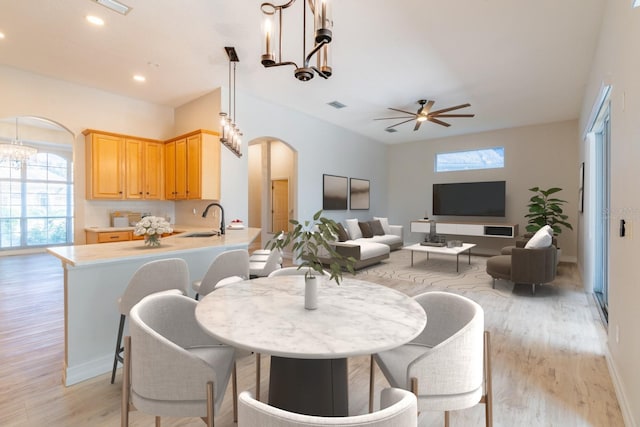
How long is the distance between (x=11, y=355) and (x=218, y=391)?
2.46m

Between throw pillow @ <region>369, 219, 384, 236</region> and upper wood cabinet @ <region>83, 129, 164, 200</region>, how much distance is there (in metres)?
4.72

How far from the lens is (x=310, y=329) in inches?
46.9

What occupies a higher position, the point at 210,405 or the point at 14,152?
the point at 14,152

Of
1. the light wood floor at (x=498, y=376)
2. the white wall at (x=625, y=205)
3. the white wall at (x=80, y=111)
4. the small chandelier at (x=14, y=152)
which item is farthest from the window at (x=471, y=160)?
the small chandelier at (x=14, y=152)

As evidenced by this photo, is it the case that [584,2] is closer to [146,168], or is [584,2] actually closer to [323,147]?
[323,147]

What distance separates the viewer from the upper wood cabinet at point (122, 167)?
16.1ft

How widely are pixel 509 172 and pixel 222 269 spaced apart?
7.62 m

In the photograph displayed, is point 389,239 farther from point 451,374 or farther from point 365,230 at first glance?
point 451,374

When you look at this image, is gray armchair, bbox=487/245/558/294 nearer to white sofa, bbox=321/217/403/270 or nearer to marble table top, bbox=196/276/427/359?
white sofa, bbox=321/217/403/270

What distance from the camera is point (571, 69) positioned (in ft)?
14.1

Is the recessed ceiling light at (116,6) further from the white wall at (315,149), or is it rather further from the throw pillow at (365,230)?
the throw pillow at (365,230)

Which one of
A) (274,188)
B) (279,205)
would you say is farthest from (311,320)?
(274,188)

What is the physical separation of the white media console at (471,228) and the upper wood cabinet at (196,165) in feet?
16.4

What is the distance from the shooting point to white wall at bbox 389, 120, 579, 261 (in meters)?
6.82
